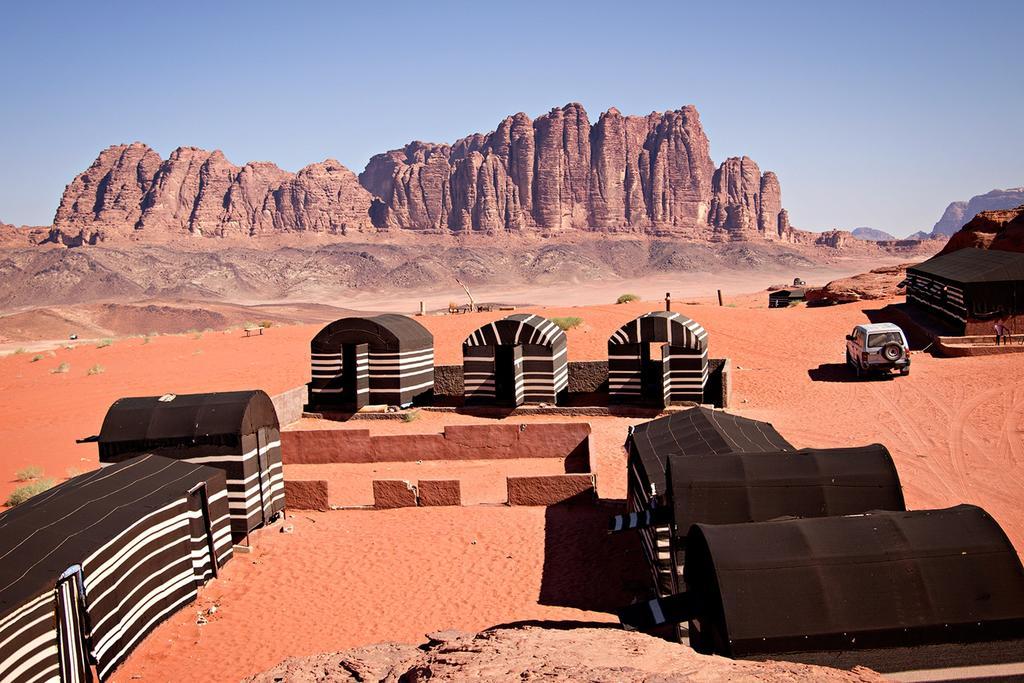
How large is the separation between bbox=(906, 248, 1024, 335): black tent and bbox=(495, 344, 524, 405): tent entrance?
588 inches

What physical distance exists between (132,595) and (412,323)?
15.5 m

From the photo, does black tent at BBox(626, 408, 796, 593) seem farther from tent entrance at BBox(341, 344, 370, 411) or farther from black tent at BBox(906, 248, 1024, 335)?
black tent at BBox(906, 248, 1024, 335)

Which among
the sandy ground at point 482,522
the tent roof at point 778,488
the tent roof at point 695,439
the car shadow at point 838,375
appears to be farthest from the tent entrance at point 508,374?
the tent roof at point 778,488

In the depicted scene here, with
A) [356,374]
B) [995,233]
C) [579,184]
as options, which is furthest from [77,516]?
[579,184]

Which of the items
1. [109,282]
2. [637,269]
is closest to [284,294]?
[109,282]

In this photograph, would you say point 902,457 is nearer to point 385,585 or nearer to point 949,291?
point 385,585

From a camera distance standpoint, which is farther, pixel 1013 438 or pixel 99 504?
pixel 1013 438

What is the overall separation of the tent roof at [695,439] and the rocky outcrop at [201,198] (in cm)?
13266

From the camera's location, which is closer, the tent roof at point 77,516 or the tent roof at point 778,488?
the tent roof at point 77,516

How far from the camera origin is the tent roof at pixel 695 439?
445 inches

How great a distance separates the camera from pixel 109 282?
107m

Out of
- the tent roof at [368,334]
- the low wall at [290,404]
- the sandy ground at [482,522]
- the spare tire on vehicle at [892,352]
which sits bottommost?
the sandy ground at [482,522]

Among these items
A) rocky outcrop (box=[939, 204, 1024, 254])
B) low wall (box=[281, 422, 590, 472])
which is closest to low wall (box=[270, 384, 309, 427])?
low wall (box=[281, 422, 590, 472])

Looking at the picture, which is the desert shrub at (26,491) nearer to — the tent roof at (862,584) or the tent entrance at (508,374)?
the tent entrance at (508,374)
